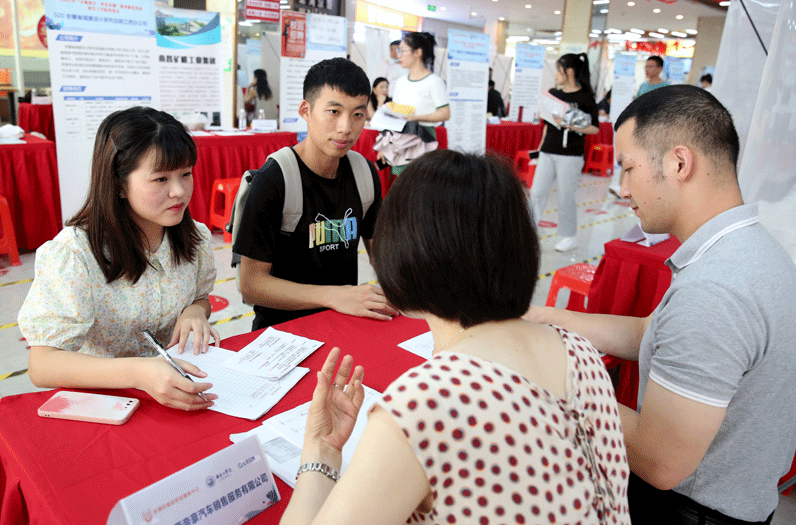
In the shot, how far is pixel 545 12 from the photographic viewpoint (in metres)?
15.3

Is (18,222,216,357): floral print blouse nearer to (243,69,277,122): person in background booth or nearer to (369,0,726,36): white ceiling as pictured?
(243,69,277,122): person in background booth

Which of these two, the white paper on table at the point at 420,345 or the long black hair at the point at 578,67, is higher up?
the long black hair at the point at 578,67

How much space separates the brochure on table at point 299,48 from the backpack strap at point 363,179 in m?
2.98

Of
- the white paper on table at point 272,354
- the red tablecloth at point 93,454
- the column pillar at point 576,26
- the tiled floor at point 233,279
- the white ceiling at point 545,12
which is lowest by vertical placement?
the tiled floor at point 233,279

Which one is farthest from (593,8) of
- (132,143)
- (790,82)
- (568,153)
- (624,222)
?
(132,143)

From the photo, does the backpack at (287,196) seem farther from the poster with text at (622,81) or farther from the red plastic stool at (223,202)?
the poster with text at (622,81)

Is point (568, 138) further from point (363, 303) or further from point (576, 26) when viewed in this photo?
point (576, 26)

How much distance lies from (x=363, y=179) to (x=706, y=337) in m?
1.18

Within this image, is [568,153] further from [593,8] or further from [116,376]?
[593,8]

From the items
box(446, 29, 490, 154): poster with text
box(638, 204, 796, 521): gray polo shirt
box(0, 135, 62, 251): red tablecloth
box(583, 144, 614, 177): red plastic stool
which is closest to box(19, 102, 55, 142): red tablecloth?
box(0, 135, 62, 251): red tablecloth

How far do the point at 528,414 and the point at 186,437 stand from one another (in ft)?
1.95

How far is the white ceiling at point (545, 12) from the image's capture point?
42.3 feet

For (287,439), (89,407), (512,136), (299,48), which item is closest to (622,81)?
(512,136)

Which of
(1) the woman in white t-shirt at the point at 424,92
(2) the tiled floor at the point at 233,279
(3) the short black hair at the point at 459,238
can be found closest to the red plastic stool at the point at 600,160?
(2) the tiled floor at the point at 233,279
